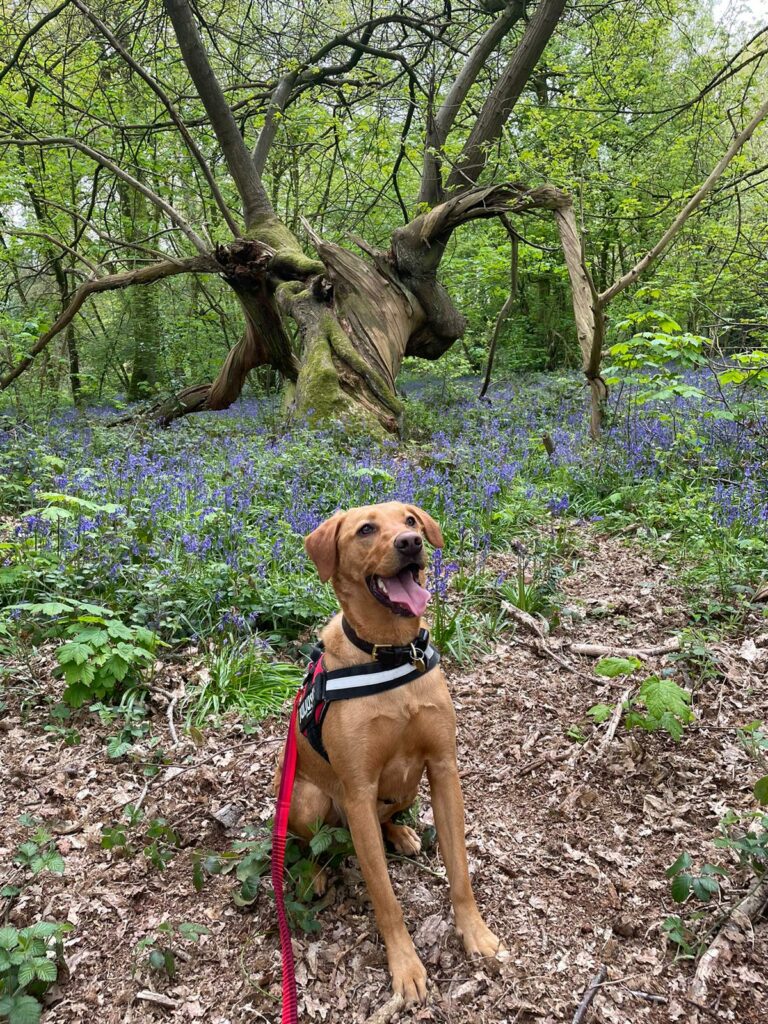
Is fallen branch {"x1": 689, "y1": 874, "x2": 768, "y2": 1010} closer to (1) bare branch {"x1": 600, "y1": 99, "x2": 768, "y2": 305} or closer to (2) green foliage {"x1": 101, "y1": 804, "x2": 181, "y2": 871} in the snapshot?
(2) green foliage {"x1": 101, "y1": 804, "x2": 181, "y2": 871}

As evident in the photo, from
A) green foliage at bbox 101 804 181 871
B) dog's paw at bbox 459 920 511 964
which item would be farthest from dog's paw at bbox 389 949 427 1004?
green foliage at bbox 101 804 181 871

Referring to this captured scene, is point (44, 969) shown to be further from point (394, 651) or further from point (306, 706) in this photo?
point (394, 651)

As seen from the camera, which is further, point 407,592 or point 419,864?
point 419,864

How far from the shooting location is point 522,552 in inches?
182

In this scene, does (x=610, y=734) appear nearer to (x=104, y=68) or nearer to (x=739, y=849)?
(x=739, y=849)

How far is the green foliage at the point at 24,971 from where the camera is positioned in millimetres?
1950

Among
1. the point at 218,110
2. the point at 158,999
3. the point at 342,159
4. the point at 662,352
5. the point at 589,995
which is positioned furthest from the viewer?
the point at 342,159

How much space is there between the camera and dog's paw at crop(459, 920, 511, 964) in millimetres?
2238

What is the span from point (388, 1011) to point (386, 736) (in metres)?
0.85

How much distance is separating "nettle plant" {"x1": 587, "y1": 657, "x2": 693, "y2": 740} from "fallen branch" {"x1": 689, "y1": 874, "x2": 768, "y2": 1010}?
0.64 metres

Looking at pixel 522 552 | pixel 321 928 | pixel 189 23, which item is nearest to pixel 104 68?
pixel 189 23

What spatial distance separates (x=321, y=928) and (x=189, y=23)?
9.76 meters

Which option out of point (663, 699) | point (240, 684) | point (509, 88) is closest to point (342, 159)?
Answer: point (509, 88)

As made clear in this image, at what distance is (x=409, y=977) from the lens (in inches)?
84.7
